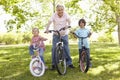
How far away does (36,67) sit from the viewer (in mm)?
10078

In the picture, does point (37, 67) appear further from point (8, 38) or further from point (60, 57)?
point (8, 38)

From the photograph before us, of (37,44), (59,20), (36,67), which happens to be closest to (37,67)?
(36,67)

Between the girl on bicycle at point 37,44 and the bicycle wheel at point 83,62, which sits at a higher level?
the girl on bicycle at point 37,44

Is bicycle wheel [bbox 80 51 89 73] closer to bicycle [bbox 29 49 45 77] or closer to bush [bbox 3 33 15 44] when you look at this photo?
bicycle [bbox 29 49 45 77]

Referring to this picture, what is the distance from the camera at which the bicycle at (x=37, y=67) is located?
1000 cm

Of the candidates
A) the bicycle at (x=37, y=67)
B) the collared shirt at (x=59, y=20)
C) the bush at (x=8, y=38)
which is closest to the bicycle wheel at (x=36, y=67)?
the bicycle at (x=37, y=67)

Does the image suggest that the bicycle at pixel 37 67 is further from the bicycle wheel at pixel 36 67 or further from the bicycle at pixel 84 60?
the bicycle at pixel 84 60

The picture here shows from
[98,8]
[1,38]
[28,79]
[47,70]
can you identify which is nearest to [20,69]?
[47,70]

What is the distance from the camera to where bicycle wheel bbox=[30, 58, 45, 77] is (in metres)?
10.00

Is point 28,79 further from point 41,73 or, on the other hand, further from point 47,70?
point 47,70

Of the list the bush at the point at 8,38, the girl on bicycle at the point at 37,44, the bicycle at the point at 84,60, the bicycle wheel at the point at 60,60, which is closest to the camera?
the bicycle wheel at the point at 60,60

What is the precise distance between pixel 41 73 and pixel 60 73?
1.88 ft

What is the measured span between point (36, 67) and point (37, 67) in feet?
0.12

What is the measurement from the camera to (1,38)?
66625 mm
